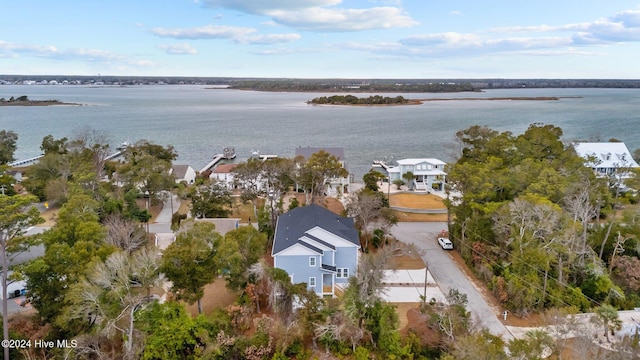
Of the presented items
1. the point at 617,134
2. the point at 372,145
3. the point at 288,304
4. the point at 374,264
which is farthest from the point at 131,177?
the point at 617,134

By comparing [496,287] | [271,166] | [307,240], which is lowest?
[496,287]

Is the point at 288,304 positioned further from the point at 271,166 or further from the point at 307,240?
the point at 271,166

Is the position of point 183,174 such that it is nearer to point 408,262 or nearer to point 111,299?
point 408,262

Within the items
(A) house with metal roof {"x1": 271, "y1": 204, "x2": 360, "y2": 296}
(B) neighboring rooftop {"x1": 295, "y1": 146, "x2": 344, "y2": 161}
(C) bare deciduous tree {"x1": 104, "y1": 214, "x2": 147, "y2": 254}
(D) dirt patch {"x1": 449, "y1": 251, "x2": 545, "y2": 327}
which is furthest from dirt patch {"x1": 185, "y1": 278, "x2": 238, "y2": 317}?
(B) neighboring rooftop {"x1": 295, "y1": 146, "x2": 344, "y2": 161}

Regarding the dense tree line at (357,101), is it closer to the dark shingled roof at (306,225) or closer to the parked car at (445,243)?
the parked car at (445,243)

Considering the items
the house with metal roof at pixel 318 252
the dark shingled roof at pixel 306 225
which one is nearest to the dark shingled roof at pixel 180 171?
the dark shingled roof at pixel 306 225

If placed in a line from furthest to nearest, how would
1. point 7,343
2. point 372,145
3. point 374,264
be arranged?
point 372,145 < point 374,264 < point 7,343
